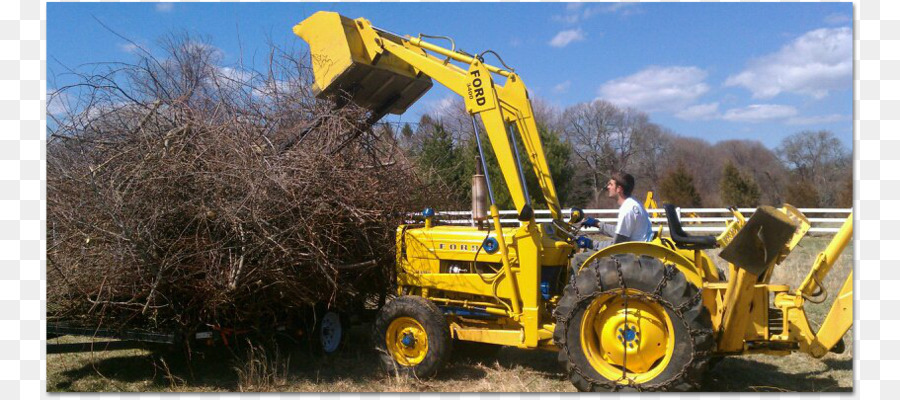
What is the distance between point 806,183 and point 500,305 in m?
20.9

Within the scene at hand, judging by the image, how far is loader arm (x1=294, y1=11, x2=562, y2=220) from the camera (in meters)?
6.22

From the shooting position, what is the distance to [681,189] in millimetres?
27047

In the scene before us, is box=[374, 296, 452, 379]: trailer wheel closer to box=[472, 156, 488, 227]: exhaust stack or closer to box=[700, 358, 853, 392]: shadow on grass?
box=[472, 156, 488, 227]: exhaust stack

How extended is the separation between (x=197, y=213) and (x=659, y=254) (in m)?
3.60

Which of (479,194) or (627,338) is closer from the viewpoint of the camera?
(627,338)

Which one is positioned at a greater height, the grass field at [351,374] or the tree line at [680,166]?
the tree line at [680,166]

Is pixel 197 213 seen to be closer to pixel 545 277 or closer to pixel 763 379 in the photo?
pixel 545 277

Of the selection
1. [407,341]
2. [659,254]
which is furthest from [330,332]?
[659,254]

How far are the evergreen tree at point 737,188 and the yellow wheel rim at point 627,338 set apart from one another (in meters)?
22.3

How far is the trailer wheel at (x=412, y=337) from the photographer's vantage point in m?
6.28

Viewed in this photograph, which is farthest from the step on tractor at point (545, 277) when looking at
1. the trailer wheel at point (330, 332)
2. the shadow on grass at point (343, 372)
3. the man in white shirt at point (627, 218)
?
the trailer wheel at point (330, 332)

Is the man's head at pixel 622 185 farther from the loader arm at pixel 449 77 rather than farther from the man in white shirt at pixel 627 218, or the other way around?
the loader arm at pixel 449 77

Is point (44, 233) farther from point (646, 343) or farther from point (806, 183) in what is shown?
point (806, 183)

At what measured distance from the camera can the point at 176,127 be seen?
6367 mm
